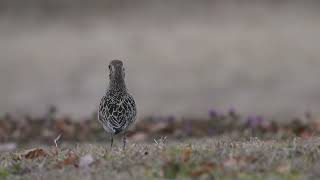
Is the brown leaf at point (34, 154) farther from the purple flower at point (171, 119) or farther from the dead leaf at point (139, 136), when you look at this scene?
the purple flower at point (171, 119)

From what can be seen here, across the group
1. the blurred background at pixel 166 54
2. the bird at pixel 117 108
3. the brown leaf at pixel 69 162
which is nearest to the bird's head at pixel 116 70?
the bird at pixel 117 108

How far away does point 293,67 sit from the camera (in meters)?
17.8

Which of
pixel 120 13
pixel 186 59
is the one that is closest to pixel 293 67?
pixel 186 59

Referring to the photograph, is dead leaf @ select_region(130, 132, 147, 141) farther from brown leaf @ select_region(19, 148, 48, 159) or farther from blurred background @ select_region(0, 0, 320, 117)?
brown leaf @ select_region(19, 148, 48, 159)

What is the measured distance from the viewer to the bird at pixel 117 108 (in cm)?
901

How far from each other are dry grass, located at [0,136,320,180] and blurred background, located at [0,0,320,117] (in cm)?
657

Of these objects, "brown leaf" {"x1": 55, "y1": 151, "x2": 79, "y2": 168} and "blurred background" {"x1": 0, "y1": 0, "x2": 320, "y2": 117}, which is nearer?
"brown leaf" {"x1": 55, "y1": 151, "x2": 79, "y2": 168}

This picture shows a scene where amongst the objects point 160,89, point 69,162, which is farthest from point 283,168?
point 160,89

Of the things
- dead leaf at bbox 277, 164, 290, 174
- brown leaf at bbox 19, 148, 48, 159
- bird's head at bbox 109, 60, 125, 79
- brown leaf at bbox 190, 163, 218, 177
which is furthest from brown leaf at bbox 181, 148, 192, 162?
bird's head at bbox 109, 60, 125, 79

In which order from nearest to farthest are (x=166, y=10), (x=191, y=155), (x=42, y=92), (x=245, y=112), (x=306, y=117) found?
(x=191, y=155) → (x=306, y=117) → (x=245, y=112) → (x=42, y=92) → (x=166, y=10)

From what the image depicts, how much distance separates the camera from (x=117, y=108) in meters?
9.09

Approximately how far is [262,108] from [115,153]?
7.60m

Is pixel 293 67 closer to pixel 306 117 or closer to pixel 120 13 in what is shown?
pixel 306 117

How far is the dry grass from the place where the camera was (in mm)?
7113
